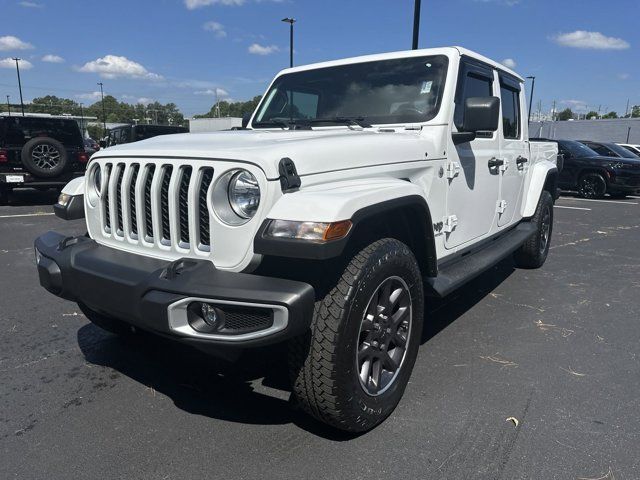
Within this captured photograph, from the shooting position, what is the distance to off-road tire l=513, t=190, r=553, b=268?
18.5 feet

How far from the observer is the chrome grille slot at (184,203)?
2.36 m

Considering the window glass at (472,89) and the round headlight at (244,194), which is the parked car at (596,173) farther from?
the round headlight at (244,194)

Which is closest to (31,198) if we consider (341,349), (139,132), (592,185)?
(139,132)

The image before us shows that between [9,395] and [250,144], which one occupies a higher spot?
[250,144]

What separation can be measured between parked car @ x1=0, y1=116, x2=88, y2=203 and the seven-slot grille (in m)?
8.62

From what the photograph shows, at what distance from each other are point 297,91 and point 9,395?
289cm

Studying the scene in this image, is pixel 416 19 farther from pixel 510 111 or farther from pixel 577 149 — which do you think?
pixel 510 111

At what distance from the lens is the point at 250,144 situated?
2467 mm

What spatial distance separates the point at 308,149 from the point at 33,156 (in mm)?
9588

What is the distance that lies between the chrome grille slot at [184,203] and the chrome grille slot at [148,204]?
220 mm

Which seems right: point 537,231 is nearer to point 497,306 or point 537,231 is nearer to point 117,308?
point 497,306

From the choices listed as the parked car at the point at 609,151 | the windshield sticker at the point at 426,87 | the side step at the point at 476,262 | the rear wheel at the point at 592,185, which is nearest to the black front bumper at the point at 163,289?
the side step at the point at 476,262

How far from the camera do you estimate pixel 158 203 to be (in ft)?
7.93

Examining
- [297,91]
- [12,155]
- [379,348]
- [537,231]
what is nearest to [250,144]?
[379,348]
